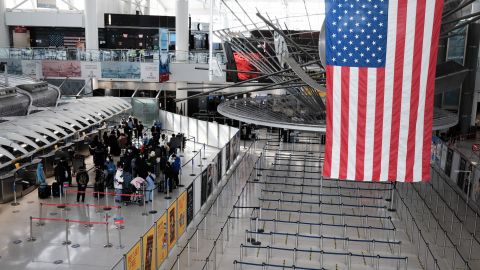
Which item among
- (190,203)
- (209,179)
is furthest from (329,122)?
(209,179)

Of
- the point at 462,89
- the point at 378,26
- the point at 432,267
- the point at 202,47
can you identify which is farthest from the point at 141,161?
the point at 202,47

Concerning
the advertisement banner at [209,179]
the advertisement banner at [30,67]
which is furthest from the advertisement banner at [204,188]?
the advertisement banner at [30,67]

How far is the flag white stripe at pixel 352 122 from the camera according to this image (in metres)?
7.53

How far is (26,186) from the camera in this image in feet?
52.3

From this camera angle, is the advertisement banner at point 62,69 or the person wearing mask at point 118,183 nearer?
the person wearing mask at point 118,183

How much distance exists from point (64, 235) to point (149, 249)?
3948 millimetres

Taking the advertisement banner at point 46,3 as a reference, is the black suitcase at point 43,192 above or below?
below

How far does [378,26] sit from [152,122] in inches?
866

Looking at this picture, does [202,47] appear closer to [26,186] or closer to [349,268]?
[26,186]

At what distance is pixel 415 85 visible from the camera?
7.46 m

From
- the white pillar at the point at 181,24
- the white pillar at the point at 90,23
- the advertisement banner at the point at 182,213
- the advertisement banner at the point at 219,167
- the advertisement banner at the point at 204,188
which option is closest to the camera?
the advertisement banner at the point at 182,213

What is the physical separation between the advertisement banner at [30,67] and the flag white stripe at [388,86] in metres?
26.9

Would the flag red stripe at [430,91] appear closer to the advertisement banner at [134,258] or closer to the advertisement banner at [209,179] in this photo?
the advertisement banner at [134,258]

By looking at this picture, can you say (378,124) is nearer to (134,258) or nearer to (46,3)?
(134,258)
